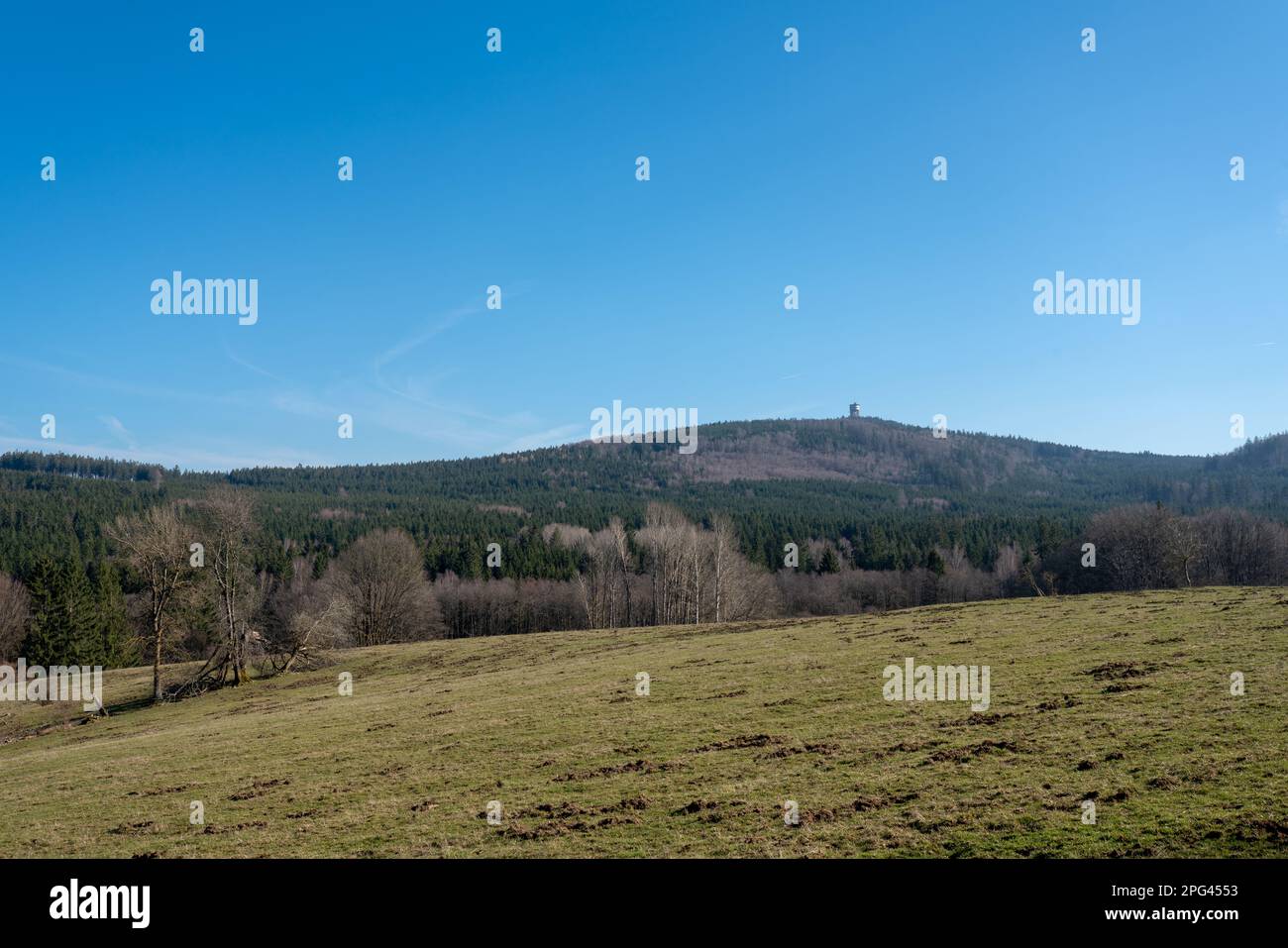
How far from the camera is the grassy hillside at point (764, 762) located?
13.2 meters

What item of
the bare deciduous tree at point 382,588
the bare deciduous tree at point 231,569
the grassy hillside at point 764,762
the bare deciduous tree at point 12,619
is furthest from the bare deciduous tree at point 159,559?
the bare deciduous tree at point 12,619

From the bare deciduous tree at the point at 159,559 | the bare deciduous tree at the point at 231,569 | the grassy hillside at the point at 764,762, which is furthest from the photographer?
the bare deciduous tree at the point at 231,569

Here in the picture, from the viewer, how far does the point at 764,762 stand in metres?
18.7

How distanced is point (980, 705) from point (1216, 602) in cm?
2543

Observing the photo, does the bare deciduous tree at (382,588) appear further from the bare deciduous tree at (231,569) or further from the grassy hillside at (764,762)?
the grassy hillside at (764,762)

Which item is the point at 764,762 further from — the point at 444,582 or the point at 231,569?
the point at 444,582

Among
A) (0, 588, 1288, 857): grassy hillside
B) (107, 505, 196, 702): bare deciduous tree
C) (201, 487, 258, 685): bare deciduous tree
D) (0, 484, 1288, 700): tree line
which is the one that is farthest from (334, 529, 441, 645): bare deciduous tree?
(0, 588, 1288, 857): grassy hillside

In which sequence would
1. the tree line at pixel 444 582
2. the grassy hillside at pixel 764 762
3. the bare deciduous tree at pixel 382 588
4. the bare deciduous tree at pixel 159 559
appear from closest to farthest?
1. the grassy hillside at pixel 764 762
2. the bare deciduous tree at pixel 159 559
3. the tree line at pixel 444 582
4. the bare deciduous tree at pixel 382 588

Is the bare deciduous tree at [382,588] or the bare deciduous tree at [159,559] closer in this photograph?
the bare deciduous tree at [159,559]

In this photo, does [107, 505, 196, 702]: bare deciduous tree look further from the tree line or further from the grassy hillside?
the grassy hillside

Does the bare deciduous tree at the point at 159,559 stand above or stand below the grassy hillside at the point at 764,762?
above

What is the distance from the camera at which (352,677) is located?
176ft

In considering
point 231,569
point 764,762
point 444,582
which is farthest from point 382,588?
point 764,762
